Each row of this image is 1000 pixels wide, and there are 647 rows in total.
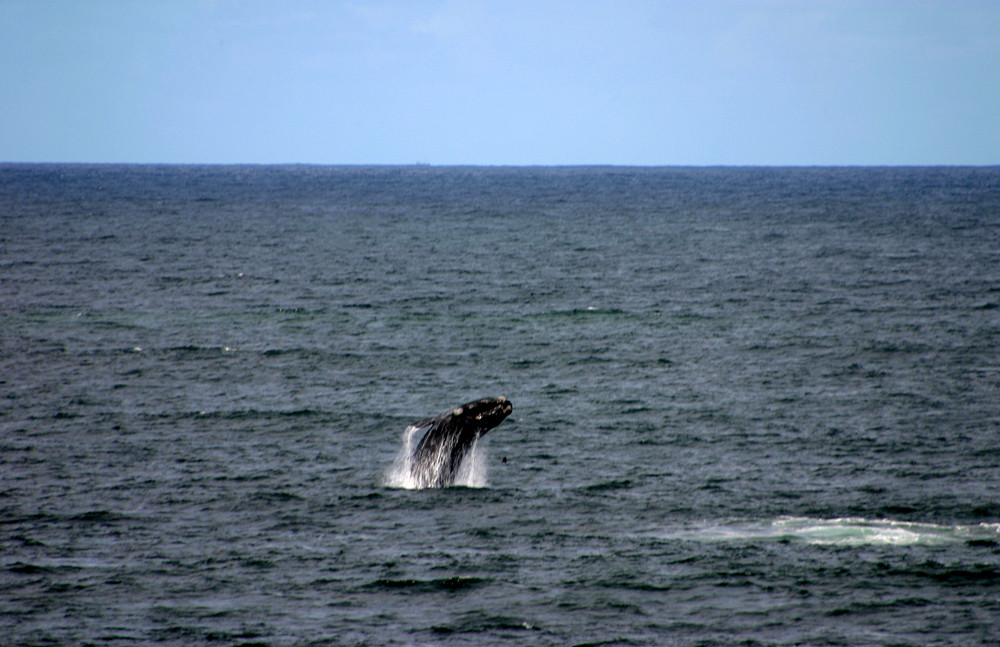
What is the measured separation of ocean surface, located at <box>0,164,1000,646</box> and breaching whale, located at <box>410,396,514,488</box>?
14.0 inches

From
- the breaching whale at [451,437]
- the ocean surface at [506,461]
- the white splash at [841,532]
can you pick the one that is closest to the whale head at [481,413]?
the breaching whale at [451,437]

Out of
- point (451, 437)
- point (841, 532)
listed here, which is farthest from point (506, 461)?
point (841, 532)

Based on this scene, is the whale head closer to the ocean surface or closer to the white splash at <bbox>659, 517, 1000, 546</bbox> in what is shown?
the ocean surface

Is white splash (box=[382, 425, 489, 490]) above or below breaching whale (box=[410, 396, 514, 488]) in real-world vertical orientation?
below

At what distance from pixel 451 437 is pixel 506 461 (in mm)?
3664

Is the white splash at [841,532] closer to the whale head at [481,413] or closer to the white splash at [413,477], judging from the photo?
the whale head at [481,413]

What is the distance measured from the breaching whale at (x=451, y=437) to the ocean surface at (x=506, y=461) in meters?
0.36

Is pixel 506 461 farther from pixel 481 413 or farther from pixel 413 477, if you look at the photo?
pixel 481 413

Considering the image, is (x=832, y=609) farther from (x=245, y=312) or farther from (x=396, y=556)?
(x=245, y=312)

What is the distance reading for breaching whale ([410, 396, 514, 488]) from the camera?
1803cm

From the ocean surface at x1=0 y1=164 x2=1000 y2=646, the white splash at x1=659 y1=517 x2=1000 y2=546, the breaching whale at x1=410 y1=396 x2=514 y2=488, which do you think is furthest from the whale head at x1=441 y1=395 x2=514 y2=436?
the white splash at x1=659 y1=517 x2=1000 y2=546

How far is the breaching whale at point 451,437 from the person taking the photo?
→ 18.0m

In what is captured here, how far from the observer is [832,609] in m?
14.3

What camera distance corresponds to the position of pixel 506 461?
22328 millimetres
